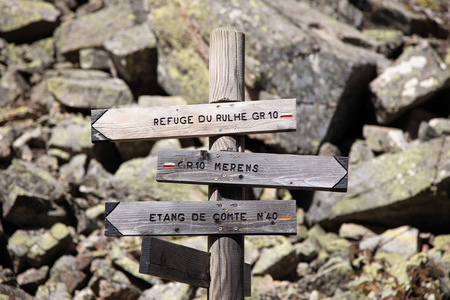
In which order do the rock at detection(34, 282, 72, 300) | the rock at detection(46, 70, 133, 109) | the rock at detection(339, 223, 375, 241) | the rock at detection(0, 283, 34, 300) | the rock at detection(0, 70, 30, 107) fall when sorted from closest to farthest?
the rock at detection(0, 283, 34, 300), the rock at detection(34, 282, 72, 300), the rock at detection(339, 223, 375, 241), the rock at detection(46, 70, 133, 109), the rock at detection(0, 70, 30, 107)

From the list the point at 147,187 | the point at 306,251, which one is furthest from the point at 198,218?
the point at 147,187

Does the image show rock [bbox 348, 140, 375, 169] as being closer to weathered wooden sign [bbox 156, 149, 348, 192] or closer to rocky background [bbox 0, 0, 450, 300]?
rocky background [bbox 0, 0, 450, 300]

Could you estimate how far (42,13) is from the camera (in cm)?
1275

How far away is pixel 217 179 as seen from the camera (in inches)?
162

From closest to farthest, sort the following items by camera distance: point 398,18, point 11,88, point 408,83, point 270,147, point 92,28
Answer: point 270,147 → point 408,83 → point 11,88 → point 398,18 → point 92,28

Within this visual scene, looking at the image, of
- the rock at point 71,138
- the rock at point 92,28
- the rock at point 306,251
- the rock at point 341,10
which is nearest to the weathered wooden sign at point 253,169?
the rock at point 306,251

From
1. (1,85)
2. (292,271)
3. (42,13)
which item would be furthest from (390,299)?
(42,13)

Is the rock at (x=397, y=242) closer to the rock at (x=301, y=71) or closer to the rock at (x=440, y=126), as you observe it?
the rock at (x=301, y=71)

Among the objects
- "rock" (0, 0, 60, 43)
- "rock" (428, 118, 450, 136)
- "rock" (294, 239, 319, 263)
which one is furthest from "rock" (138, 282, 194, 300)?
"rock" (0, 0, 60, 43)

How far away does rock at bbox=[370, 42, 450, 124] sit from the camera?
909 centimetres

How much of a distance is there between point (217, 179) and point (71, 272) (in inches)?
187

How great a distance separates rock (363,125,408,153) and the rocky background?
0.03 meters

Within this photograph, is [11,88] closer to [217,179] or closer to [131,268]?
[131,268]

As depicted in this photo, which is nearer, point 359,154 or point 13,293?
point 13,293
